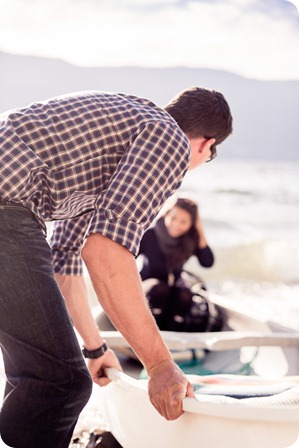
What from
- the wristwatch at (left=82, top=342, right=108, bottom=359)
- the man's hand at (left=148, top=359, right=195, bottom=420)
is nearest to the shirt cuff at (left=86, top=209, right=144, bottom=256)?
the man's hand at (left=148, top=359, right=195, bottom=420)

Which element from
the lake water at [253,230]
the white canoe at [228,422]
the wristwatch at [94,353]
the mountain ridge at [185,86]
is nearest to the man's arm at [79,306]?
the wristwatch at [94,353]

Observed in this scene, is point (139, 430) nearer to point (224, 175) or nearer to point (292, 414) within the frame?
point (292, 414)

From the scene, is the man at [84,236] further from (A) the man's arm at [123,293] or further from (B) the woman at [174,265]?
(B) the woman at [174,265]

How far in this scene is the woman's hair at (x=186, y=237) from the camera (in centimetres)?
362

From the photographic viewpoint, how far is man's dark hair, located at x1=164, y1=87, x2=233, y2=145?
5.30 ft

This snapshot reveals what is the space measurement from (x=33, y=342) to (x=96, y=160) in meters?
0.40

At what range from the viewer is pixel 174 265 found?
356 cm

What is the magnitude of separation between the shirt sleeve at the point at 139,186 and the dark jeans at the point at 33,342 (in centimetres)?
14

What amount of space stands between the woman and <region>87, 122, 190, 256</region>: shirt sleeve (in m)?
2.08

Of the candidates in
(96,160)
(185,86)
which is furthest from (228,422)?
(185,86)

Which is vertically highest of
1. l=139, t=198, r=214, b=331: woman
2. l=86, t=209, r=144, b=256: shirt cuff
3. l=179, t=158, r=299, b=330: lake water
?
l=86, t=209, r=144, b=256: shirt cuff

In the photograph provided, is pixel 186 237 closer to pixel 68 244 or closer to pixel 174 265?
pixel 174 265

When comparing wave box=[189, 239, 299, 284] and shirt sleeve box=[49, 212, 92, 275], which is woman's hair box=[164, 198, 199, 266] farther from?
wave box=[189, 239, 299, 284]

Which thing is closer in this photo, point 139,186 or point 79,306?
point 139,186
